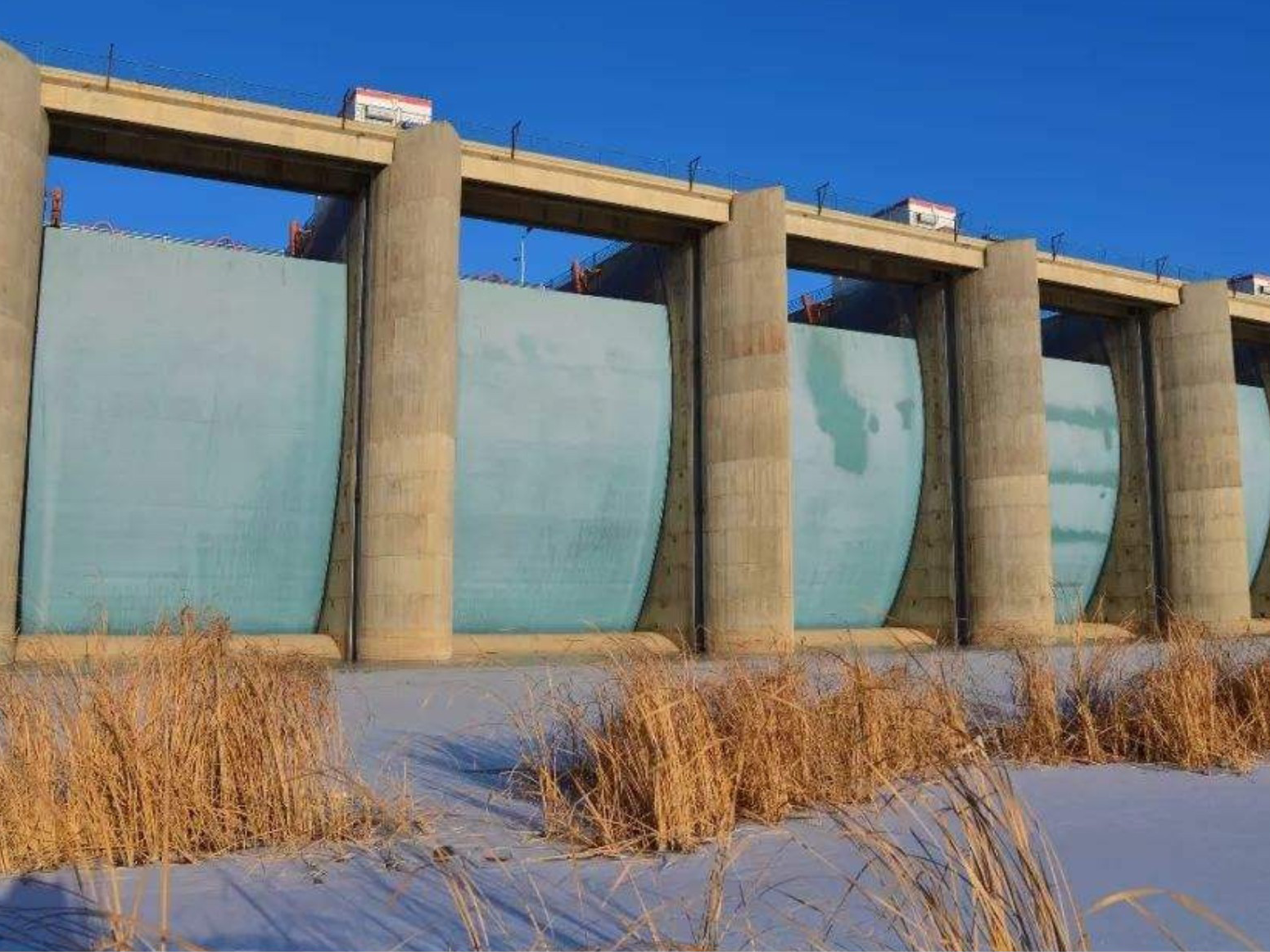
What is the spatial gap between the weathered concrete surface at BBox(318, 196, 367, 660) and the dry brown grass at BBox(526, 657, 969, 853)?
690 inches

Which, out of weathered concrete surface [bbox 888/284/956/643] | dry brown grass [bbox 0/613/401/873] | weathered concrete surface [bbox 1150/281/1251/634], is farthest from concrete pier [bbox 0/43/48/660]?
weathered concrete surface [bbox 1150/281/1251/634]

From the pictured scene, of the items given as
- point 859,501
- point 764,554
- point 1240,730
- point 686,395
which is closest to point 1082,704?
point 1240,730

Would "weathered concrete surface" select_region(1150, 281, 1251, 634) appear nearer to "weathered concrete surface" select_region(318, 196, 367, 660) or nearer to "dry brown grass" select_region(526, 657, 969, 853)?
"weathered concrete surface" select_region(318, 196, 367, 660)

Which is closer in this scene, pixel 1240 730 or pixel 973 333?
pixel 1240 730

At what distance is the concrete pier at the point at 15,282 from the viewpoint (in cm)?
2072

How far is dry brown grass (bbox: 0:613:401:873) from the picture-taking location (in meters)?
5.28

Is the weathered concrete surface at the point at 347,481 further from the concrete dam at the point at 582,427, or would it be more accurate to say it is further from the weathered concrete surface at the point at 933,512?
the weathered concrete surface at the point at 933,512

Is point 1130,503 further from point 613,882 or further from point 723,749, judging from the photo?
point 613,882

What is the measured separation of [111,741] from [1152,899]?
→ 4.68 metres

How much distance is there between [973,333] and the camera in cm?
3203

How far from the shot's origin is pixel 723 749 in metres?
6.52

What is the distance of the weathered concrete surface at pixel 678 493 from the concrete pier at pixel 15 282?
14517 mm

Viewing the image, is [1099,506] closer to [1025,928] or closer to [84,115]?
[84,115]

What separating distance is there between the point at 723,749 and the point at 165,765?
9.78 feet
